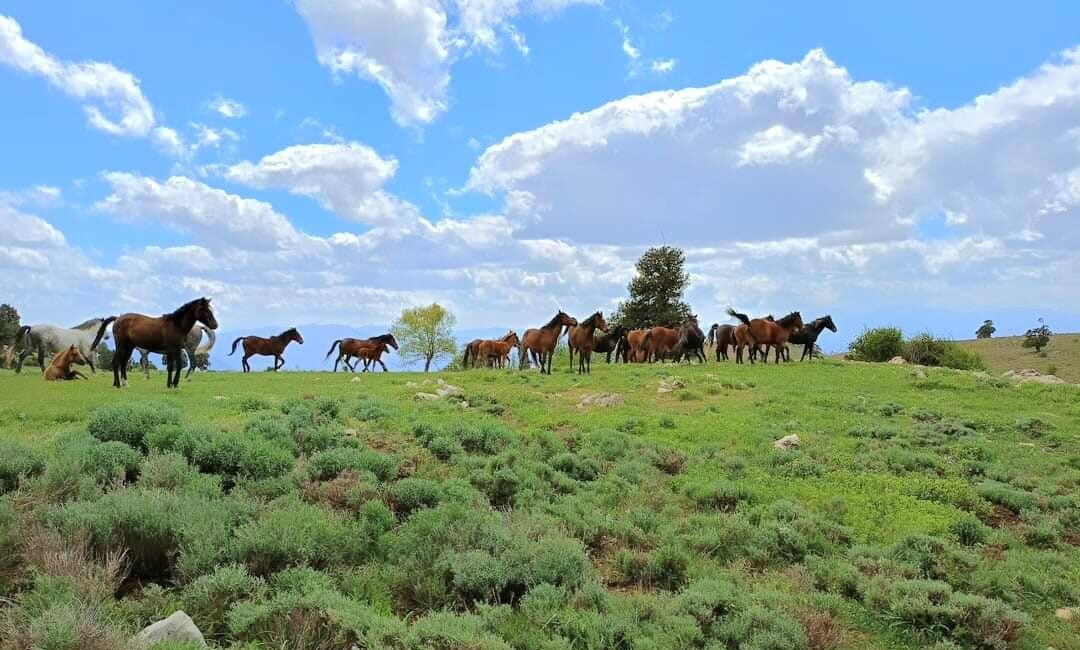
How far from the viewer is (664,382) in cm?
2155

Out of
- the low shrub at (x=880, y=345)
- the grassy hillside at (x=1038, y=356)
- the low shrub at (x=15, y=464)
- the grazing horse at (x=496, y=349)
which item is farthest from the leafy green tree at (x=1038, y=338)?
the low shrub at (x=15, y=464)

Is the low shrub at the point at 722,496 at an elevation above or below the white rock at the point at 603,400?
below

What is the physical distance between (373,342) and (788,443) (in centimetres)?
2828

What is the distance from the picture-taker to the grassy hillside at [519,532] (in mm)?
5711

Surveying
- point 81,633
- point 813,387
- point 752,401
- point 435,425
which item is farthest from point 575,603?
point 813,387

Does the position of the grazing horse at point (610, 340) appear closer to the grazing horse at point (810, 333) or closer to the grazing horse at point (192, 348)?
the grazing horse at point (810, 333)

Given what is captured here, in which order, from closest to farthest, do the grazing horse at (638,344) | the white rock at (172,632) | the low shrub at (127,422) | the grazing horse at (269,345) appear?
1. the white rock at (172,632)
2. the low shrub at (127,422)
3. the grazing horse at (269,345)
4. the grazing horse at (638,344)

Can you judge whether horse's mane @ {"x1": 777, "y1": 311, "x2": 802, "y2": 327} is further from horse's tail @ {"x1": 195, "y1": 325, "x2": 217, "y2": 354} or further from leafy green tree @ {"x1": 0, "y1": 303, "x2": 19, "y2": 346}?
leafy green tree @ {"x1": 0, "y1": 303, "x2": 19, "y2": 346}

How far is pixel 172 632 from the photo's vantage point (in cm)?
506

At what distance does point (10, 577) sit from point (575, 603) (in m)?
5.15

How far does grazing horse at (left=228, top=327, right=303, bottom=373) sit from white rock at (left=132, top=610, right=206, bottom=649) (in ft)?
96.2

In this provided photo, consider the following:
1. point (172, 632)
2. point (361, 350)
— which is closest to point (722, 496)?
point (172, 632)

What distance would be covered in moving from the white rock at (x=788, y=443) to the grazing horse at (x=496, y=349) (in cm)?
2558

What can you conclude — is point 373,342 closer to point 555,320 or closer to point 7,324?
point 555,320
